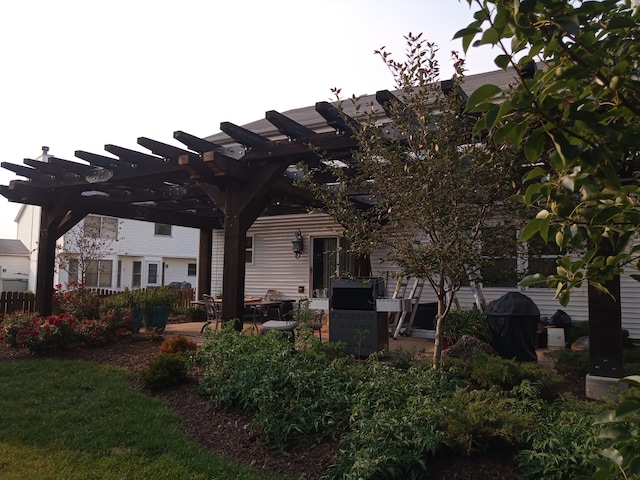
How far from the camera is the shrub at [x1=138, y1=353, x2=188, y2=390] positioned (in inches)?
210

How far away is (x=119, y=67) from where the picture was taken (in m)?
6.76

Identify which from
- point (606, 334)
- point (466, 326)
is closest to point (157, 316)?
point (466, 326)

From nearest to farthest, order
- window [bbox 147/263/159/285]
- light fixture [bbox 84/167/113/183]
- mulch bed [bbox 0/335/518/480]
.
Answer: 1. mulch bed [bbox 0/335/518/480]
2. light fixture [bbox 84/167/113/183]
3. window [bbox 147/263/159/285]

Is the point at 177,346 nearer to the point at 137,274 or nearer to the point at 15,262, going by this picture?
the point at 137,274

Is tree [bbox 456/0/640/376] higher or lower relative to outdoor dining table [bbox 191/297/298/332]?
higher

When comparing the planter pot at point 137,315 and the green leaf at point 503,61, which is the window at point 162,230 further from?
the green leaf at point 503,61

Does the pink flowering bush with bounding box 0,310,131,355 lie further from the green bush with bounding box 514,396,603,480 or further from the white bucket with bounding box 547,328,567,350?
the white bucket with bounding box 547,328,567,350

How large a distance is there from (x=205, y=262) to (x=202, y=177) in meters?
7.77

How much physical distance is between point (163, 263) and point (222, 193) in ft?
72.8

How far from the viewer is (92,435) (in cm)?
412

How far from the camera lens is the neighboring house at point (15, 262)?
89.1 feet

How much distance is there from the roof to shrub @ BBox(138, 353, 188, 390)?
28.3m

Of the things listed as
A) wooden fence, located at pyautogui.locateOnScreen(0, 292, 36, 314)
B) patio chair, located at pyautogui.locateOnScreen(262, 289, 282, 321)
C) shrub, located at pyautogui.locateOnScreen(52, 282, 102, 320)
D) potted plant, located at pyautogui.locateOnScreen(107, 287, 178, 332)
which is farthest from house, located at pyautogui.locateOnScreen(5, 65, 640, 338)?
potted plant, located at pyautogui.locateOnScreen(107, 287, 178, 332)

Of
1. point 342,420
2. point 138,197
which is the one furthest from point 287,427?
point 138,197
